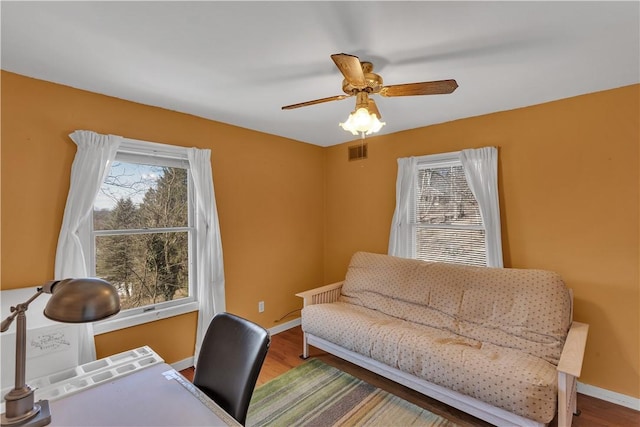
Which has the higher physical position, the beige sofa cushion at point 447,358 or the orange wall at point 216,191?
the orange wall at point 216,191

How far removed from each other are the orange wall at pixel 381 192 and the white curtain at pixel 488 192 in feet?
0.39

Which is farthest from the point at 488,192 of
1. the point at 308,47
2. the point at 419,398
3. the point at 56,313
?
the point at 56,313

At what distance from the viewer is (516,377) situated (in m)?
1.72

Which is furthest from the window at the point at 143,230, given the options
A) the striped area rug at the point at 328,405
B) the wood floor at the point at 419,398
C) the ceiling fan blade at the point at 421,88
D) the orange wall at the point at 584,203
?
the orange wall at the point at 584,203

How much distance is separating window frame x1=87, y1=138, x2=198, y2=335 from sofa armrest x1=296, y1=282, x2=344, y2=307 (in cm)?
106

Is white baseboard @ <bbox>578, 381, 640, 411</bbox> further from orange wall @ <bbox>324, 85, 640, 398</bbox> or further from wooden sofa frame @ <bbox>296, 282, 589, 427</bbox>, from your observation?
wooden sofa frame @ <bbox>296, 282, 589, 427</bbox>

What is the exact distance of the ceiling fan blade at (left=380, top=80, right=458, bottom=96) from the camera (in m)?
1.62

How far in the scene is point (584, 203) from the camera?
234 cm

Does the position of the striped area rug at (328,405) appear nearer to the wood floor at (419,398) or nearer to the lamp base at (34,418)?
the wood floor at (419,398)

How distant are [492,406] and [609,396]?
4.05 ft

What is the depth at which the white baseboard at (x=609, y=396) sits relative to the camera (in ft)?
7.13

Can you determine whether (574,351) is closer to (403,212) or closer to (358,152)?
(403,212)

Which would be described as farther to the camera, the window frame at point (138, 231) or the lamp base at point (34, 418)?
the window frame at point (138, 231)

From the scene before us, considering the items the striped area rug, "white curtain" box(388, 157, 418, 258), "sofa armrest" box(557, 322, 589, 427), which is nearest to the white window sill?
the striped area rug
